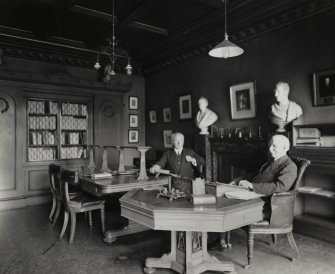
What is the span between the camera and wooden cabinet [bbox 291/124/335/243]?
3607 mm

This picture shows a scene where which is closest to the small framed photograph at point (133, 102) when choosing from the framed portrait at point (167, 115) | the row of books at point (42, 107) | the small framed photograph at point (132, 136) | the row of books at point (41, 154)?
the small framed photograph at point (132, 136)

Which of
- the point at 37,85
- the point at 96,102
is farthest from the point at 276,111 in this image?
the point at 37,85

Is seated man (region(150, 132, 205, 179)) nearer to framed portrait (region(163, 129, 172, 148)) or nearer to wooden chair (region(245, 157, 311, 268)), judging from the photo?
wooden chair (region(245, 157, 311, 268))

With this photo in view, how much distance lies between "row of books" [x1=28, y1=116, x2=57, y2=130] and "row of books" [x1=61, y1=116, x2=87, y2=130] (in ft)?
0.61

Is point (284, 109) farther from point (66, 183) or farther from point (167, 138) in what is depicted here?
point (167, 138)

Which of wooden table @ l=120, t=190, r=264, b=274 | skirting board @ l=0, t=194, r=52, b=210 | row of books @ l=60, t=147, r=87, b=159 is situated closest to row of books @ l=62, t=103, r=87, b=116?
row of books @ l=60, t=147, r=87, b=159

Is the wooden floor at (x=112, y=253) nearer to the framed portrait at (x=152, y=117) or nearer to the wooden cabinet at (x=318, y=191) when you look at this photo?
the wooden cabinet at (x=318, y=191)

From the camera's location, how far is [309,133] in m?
4.01

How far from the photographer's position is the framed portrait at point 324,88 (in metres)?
3.81

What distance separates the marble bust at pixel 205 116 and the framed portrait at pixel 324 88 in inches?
73.9

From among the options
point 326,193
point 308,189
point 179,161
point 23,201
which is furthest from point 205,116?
point 23,201

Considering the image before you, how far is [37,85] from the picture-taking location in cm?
594

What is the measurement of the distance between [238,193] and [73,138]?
4742 mm

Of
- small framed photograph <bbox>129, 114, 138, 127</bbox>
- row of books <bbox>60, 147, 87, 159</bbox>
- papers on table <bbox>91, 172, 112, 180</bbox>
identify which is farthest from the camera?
small framed photograph <bbox>129, 114, 138, 127</bbox>
